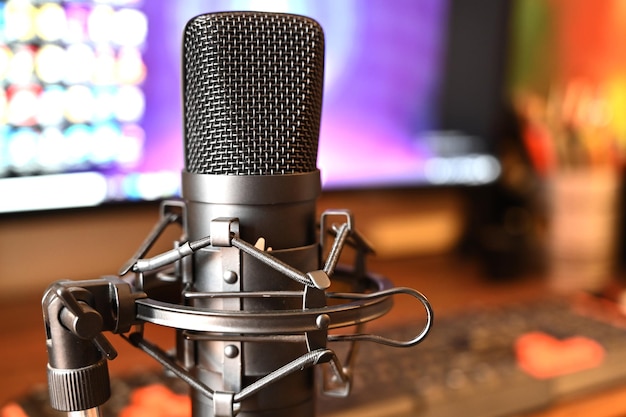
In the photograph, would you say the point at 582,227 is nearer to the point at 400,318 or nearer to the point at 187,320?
the point at 400,318

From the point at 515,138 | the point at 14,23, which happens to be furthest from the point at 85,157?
the point at 515,138

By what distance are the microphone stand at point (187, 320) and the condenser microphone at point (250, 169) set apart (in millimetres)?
10

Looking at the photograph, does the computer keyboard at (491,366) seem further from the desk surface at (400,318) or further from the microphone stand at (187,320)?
the microphone stand at (187,320)

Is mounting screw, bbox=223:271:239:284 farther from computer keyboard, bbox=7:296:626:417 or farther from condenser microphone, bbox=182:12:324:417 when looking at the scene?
computer keyboard, bbox=7:296:626:417

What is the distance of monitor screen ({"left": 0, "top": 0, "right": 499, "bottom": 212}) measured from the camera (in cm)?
87

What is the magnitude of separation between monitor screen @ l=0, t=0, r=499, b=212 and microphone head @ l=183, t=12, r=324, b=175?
1.69 feet

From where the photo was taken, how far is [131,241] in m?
1.08

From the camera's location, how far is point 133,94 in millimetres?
945

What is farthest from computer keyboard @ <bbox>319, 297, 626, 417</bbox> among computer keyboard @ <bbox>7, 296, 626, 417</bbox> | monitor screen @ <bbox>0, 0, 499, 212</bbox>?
monitor screen @ <bbox>0, 0, 499, 212</bbox>

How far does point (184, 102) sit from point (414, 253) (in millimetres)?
1047

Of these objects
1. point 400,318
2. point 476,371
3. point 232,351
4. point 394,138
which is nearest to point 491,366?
point 476,371

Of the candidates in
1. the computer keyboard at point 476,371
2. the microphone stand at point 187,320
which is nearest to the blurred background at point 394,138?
the computer keyboard at point 476,371

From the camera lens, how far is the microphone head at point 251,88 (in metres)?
0.35

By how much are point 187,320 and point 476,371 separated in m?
0.49
